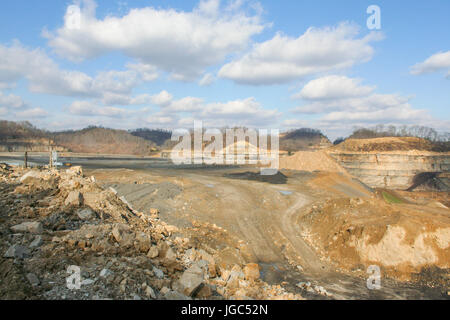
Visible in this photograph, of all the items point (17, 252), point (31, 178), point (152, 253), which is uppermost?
point (31, 178)

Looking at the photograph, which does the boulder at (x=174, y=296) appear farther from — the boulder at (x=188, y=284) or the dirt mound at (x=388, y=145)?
the dirt mound at (x=388, y=145)

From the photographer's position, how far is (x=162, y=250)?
8359 millimetres

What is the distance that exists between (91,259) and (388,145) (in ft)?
220

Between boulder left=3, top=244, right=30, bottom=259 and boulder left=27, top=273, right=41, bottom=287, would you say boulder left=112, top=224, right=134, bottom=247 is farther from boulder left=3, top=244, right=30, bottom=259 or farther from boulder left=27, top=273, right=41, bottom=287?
boulder left=27, top=273, right=41, bottom=287

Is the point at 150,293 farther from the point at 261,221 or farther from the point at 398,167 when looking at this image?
the point at 398,167

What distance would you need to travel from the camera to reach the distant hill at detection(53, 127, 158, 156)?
346 feet

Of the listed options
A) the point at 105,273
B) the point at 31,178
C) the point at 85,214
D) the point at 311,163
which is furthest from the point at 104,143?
the point at 105,273

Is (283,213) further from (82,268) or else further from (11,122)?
(11,122)

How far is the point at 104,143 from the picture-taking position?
116938 mm

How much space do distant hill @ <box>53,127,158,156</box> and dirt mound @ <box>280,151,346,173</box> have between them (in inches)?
2711

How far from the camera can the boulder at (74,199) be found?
10273mm

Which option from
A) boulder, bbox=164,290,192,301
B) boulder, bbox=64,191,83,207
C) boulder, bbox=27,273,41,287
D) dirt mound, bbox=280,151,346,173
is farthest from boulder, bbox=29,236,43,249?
dirt mound, bbox=280,151,346,173
